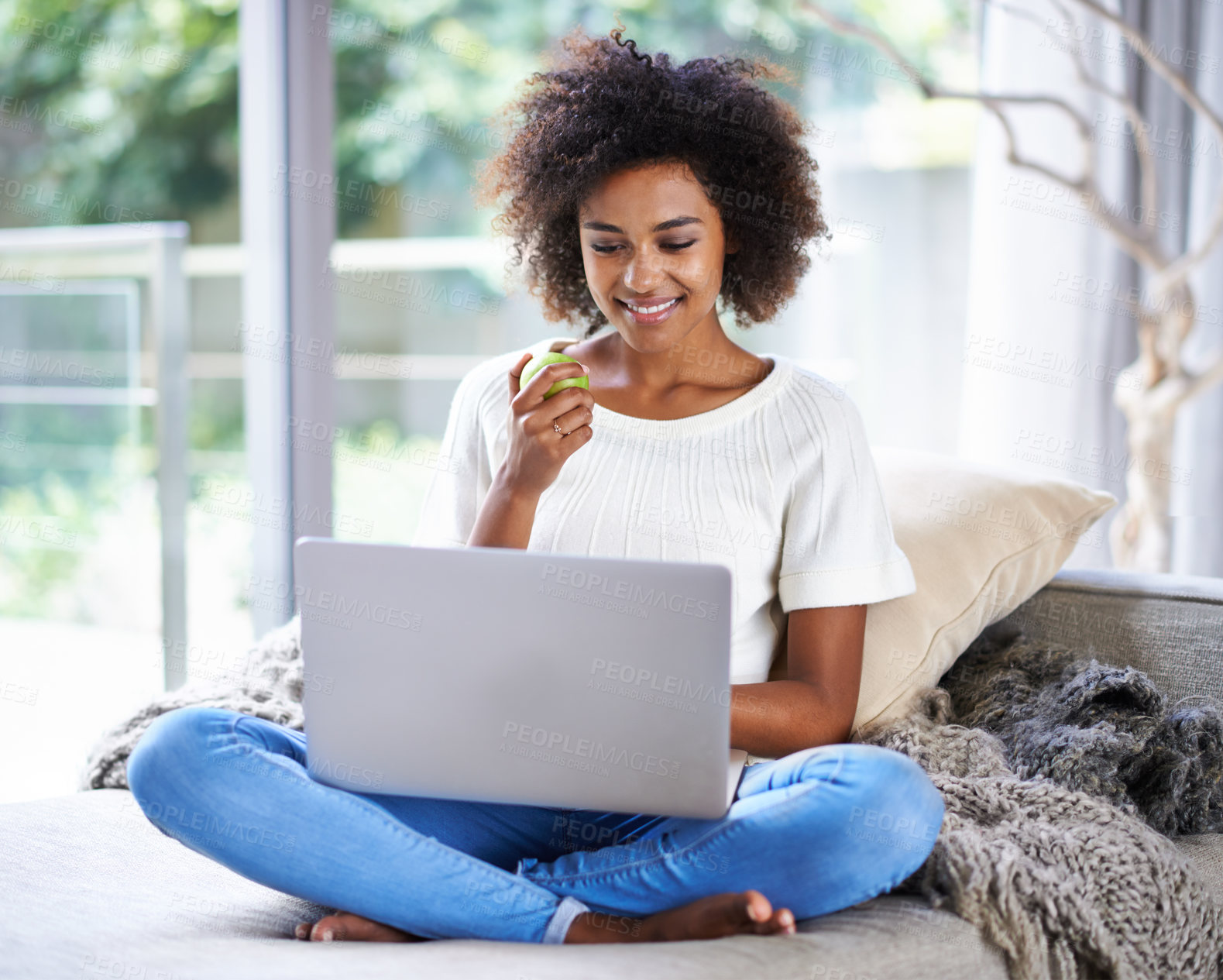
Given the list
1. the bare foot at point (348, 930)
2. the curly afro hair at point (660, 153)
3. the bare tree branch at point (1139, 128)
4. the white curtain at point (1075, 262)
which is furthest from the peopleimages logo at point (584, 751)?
the white curtain at point (1075, 262)

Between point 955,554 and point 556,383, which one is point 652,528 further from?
point 955,554

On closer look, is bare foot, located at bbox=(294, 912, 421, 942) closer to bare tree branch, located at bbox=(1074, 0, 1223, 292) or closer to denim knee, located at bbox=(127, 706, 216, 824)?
denim knee, located at bbox=(127, 706, 216, 824)

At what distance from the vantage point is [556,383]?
1.35m

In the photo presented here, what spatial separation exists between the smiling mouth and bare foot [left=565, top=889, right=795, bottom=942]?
2.32 feet

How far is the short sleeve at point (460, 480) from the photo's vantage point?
1.56 m

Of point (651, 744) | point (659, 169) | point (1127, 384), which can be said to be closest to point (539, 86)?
point (659, 169)

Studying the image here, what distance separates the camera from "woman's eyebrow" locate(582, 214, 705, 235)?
1.46 m

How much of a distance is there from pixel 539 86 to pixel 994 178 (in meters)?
1.61

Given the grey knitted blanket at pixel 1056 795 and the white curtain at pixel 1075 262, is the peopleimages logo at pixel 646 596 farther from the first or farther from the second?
the white curtain at pixel 1075 262

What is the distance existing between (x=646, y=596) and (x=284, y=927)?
21.2 inches

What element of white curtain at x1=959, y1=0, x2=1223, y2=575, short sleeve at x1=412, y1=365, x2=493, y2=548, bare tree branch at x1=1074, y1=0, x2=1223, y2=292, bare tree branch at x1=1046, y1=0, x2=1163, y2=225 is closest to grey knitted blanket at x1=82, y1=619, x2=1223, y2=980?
short sleeve at x1=412, y1=365, x2=493, y2=548

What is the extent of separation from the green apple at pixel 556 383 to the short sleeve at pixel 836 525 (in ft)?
0.97

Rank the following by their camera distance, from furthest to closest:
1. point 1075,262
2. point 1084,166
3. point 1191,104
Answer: point 1075,262, point 1084,166, point 1191,104

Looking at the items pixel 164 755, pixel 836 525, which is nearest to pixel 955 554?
pixel 836 525
